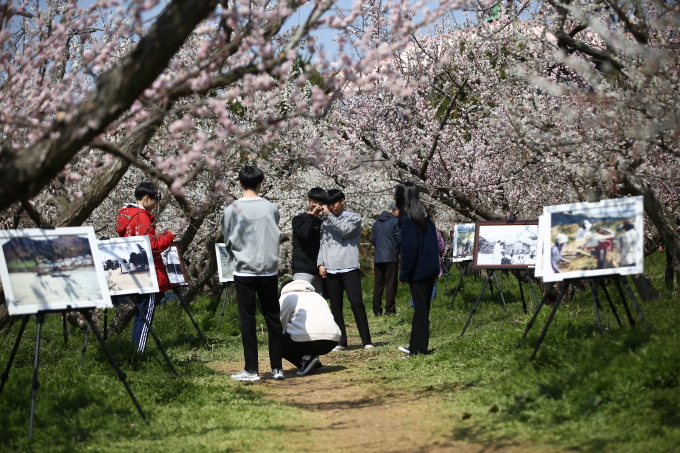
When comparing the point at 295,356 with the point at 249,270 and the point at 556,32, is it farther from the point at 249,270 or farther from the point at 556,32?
the point at 556,32

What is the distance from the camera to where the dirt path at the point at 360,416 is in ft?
16.5

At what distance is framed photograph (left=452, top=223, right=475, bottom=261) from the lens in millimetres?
16016

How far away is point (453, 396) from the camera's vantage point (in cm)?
641

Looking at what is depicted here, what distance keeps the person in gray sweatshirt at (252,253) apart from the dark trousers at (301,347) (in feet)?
1.38

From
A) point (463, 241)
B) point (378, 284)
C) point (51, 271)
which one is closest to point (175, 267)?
point (378, 284)

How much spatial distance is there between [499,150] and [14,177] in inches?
410

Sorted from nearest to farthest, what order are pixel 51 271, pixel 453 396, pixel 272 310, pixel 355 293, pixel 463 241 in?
1. pixel 51 271
2. pixel 453 396
3. pixel 272 310
4. pixel 355 293
5. pixel 463 241

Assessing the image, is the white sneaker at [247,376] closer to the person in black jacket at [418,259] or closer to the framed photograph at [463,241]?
the person in black jacket at [418,259]

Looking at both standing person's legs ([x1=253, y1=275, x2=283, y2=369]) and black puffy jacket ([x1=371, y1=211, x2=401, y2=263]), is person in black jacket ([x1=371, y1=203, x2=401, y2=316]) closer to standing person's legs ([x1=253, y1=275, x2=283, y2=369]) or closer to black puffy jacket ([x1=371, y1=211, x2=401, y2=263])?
black puffy jacket ([x1=371, y1=211, x2=401, y2=263])

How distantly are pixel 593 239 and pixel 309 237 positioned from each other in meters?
4.25

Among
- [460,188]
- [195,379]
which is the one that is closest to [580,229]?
[195,379]

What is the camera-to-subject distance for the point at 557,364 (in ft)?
20.1

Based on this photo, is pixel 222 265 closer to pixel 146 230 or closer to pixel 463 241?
pixel 146 230

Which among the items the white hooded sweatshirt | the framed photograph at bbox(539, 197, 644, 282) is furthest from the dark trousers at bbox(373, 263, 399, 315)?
the framed photograph at bbox(539, 197, 644, 282)
